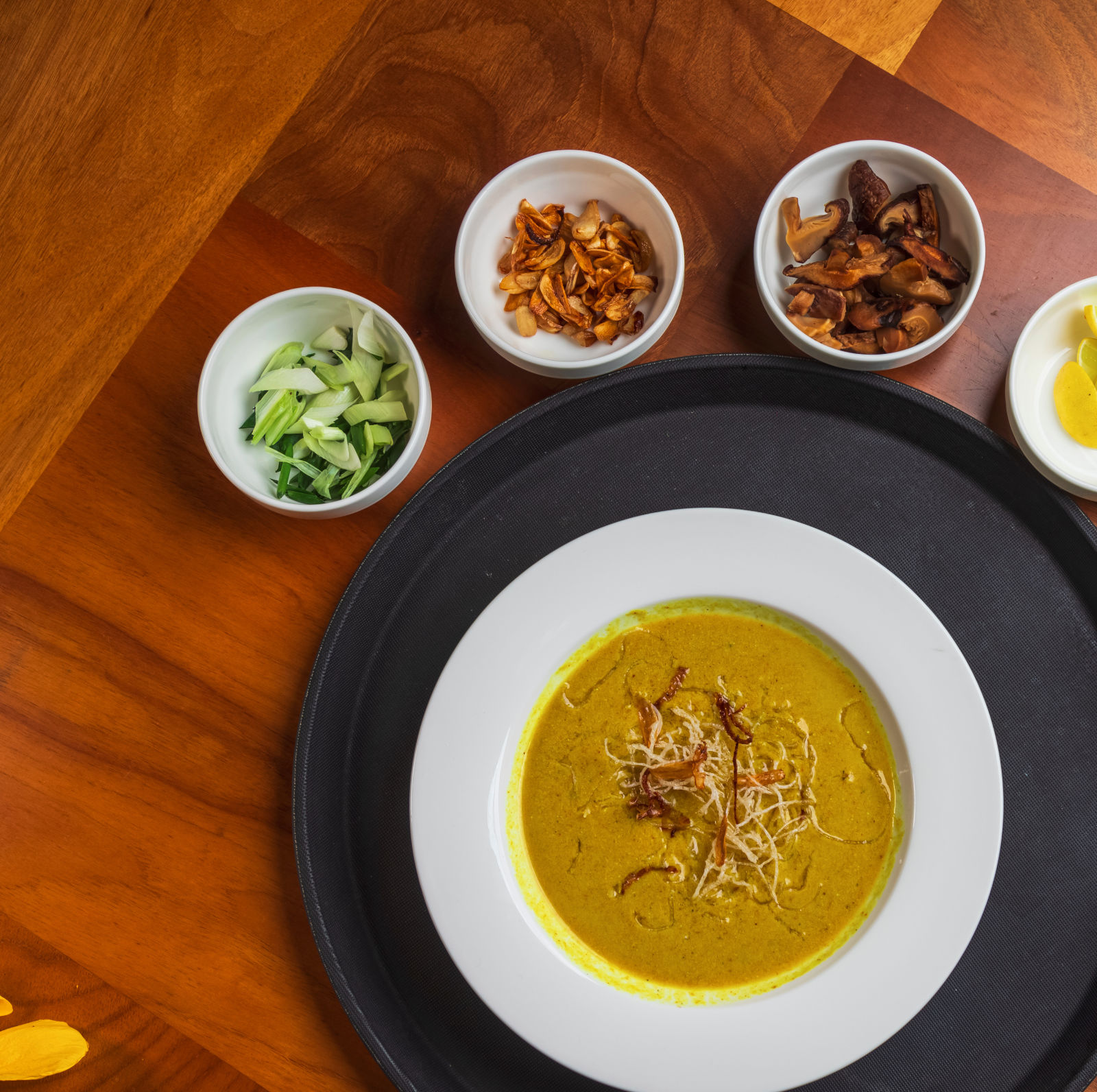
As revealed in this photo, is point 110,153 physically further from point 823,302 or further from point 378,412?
point 823,302

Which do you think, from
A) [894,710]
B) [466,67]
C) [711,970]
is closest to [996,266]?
[894,710]

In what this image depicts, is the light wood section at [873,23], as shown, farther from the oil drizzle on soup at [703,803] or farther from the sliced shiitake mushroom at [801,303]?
the oil drizzle on soup at [703,803]

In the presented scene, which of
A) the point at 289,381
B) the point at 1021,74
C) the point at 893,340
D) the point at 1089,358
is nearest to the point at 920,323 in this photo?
the point at 893,340

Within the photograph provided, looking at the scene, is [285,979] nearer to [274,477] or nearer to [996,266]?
[274,477]

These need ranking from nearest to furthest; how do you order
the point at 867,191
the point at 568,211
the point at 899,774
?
the point at 899,774 → the point at 867,191 → the point at 568,211

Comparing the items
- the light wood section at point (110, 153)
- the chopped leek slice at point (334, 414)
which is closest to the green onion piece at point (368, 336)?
the chopped leek slice at point (334, 414)

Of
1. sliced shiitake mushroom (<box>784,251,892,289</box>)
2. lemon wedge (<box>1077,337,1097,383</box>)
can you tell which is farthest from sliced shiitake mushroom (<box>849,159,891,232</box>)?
lemon wedge (<box>1077,337,1097,383</box>)

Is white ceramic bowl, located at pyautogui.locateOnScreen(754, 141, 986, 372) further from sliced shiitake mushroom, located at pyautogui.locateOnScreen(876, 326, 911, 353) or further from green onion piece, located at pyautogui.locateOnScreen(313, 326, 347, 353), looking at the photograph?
green onion piece, located at pyautogui.locateOnScreen(313, 326, 347, 353)
